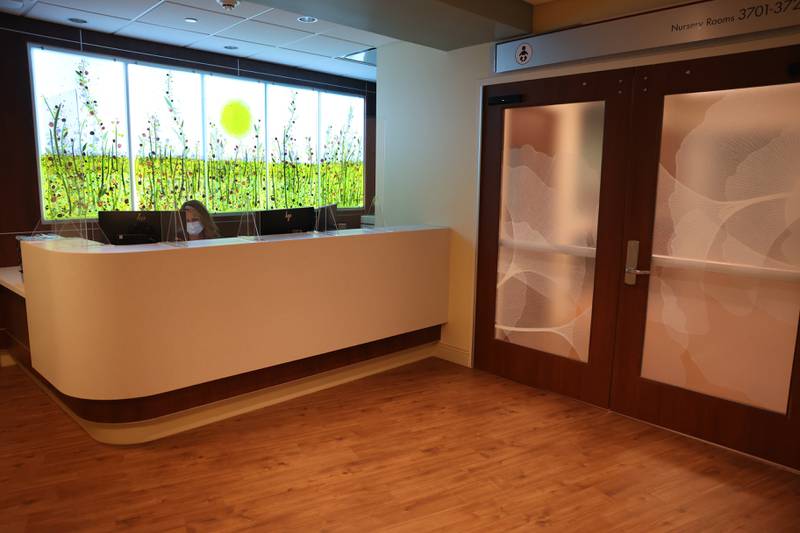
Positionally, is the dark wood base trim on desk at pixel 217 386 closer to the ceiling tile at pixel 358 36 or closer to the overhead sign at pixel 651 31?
the overhead sign at pixel 651 31

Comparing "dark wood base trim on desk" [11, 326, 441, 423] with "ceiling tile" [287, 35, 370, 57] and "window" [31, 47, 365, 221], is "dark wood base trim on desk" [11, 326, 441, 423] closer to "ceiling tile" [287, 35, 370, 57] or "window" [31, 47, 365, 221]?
"window" [31, 47, 365, 221]

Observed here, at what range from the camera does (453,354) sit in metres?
5.08

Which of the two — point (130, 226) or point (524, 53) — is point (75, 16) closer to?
point (130, 226)

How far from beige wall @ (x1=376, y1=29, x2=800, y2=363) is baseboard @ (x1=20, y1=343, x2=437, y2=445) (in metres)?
0.87

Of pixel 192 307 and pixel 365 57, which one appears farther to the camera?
pixel 365 57

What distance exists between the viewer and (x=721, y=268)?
3.38m

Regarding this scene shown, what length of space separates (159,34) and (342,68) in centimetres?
236

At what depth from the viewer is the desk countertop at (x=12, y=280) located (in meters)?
3.96

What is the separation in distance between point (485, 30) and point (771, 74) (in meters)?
1.96

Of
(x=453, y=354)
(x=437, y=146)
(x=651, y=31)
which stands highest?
(x=651, y=31)

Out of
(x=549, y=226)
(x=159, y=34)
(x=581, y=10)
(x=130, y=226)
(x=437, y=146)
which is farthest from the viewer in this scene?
(x=159, y=34)

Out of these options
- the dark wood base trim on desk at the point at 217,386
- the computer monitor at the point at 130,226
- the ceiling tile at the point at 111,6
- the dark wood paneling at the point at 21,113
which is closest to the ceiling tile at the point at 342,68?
the dark wood paneling at the point at 21,113

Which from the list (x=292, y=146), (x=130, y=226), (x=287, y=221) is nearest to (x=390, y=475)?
(x=287, y=221)

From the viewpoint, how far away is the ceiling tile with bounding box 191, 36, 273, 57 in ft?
18.9
